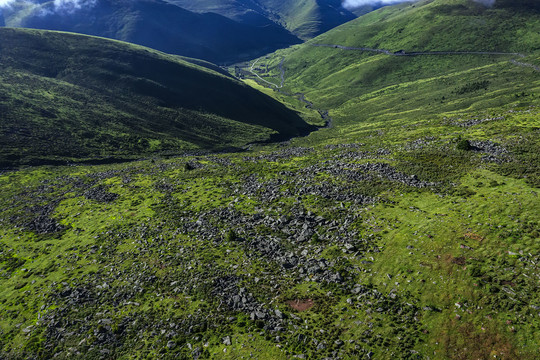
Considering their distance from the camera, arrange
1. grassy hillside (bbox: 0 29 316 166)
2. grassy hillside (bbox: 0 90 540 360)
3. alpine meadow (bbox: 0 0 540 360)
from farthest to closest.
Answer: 1. grassy hillside (bbox: 0 29 316 166)
2. alpine meadow (bbox: 0 0 540 360)
3. grassy hillside (bbox: 0 90 540 360)

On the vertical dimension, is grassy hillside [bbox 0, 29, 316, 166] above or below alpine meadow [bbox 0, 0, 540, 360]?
above

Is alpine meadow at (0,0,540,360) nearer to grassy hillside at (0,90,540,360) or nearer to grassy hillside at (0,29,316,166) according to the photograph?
grassy hillside at (0,90,540,360)

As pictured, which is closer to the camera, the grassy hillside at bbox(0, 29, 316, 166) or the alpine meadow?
the alpine meadow

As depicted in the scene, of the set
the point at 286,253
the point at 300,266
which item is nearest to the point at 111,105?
the point at 286,253

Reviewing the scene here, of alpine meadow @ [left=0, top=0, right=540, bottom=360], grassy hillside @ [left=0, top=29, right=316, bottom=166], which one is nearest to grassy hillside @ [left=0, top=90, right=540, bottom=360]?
alpine meadow @ [left=0, top=0, right=540, bottom=360]

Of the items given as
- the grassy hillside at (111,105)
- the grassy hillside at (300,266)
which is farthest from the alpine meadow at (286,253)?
the grassy hillside at (111,105)

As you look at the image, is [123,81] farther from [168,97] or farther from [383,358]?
[383,358]

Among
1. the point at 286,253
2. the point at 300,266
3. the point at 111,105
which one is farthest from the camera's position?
the point at 111,105

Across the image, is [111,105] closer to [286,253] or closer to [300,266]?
[286,253]

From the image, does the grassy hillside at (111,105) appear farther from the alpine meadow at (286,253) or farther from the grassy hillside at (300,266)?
the grassy hillside at (300,266)
